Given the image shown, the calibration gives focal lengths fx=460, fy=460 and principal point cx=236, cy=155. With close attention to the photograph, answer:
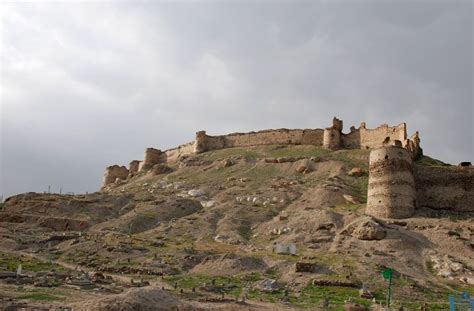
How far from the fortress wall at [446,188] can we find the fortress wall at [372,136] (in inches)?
564

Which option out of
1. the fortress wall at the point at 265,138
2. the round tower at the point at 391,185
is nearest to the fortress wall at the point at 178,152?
the fortress wall at the point at 265,138

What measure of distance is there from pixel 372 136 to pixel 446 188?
22137mm

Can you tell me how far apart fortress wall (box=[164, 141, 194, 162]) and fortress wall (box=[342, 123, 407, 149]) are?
27688mm

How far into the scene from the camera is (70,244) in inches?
1367

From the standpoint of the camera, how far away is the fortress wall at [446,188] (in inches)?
1545

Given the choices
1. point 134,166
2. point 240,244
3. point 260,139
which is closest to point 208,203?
point 240,244

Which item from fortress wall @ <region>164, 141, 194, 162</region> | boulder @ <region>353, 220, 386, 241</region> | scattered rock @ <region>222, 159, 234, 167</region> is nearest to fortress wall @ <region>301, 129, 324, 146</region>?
scattered rock @ <region>222, 159, 234, 167</region>

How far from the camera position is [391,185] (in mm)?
37219

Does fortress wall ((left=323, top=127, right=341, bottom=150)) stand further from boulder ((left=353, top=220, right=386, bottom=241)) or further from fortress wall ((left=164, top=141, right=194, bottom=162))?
boulder ((left=353, top=220, right=386, bottom=241))

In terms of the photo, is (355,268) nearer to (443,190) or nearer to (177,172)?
(443,190)

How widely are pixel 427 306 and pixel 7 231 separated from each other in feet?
116

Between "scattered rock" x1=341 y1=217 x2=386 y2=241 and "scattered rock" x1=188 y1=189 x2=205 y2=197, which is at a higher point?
"scattered rock" x1=188 y1=189 x2=205 y2=197

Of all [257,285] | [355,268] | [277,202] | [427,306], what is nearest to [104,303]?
[257,285]

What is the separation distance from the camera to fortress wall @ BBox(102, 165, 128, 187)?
8256 cm
